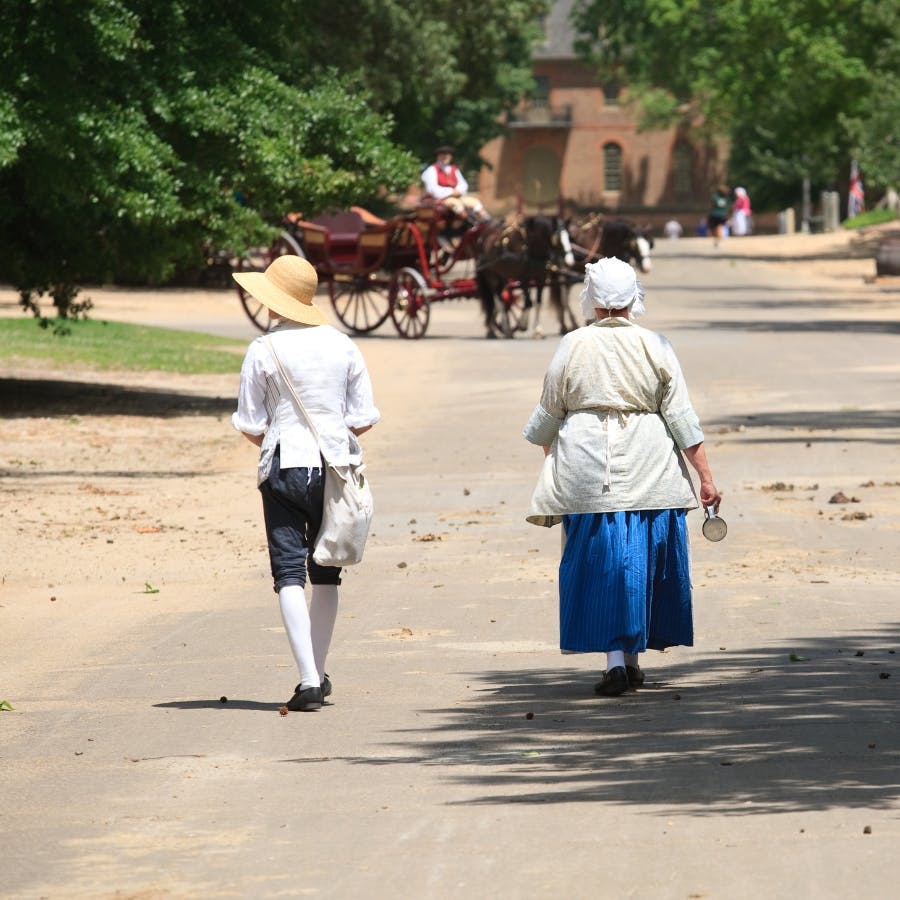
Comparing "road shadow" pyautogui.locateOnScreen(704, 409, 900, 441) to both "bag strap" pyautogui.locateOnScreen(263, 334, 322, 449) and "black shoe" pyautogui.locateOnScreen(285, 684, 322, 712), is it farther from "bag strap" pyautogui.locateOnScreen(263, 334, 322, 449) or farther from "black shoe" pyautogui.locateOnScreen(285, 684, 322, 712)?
"black shoe" pyautogui.locateOnScreen(285, 684, 322, 712)

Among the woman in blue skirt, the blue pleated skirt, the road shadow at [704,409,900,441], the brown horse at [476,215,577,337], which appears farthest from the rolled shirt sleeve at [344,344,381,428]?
the brown horse at [476,215,577,337]

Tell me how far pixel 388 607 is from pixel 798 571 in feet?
7.73

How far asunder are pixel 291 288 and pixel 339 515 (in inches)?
37.2

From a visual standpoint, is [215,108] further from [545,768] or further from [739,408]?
[545,768]

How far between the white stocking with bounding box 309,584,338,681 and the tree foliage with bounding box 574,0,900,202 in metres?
45.0

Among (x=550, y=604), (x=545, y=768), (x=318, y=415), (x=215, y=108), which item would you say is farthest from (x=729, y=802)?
(x=215, y=108)

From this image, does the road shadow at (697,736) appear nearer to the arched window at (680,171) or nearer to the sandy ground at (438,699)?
the sandy ground at (438,699)

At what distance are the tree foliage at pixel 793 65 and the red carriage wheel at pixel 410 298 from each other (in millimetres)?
20270

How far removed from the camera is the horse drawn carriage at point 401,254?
3438 cm

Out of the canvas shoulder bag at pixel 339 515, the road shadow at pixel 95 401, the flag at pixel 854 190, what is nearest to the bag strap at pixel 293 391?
the canvas shoulder bag at pixel 339 515

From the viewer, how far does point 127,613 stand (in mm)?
11516

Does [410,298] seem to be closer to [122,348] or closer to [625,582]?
[122,348]

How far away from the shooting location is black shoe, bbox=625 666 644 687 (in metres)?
8.98

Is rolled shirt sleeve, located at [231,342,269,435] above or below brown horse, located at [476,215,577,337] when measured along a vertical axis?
above
